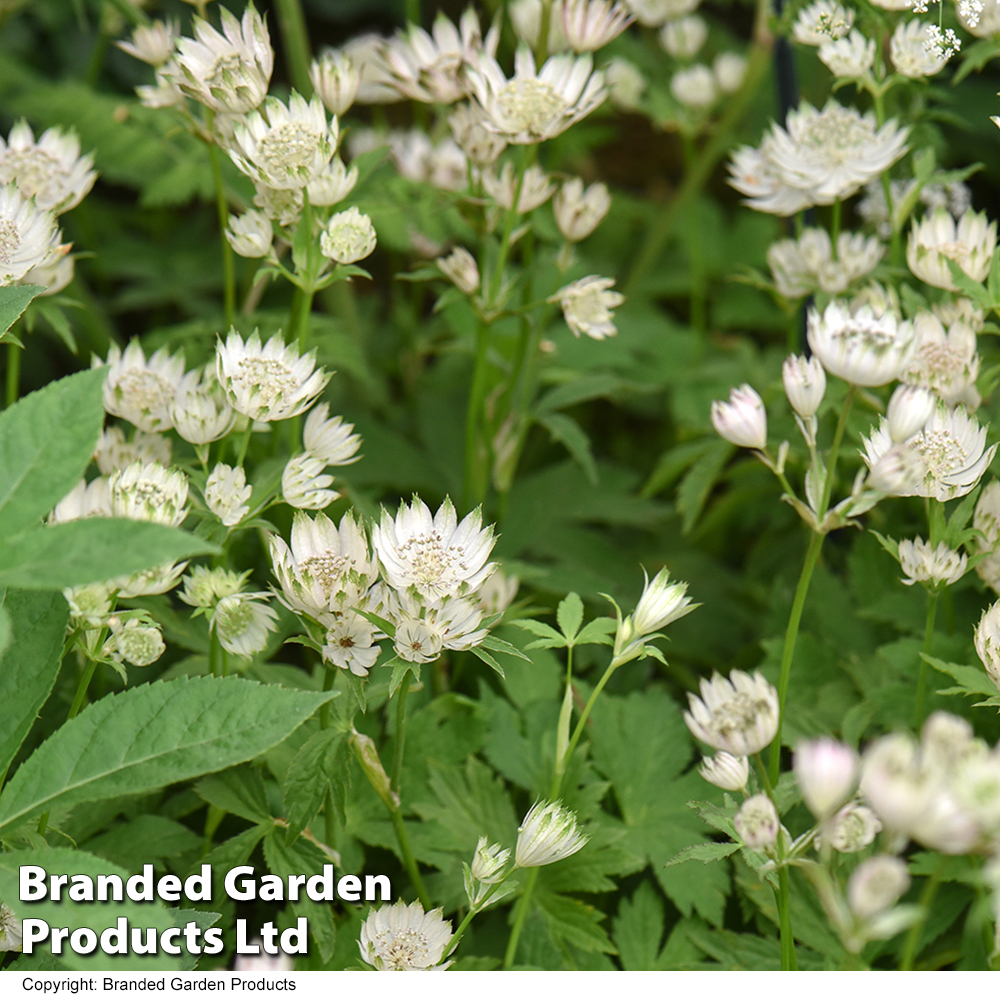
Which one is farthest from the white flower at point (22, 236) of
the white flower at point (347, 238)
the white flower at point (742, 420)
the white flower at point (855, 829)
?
the white flower at point (855, 829)

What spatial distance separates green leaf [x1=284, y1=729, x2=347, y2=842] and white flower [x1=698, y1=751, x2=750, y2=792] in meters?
0.36

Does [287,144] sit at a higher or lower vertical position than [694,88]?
lower

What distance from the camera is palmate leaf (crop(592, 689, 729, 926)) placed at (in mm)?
1238

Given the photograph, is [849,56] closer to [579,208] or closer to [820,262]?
[820,262]

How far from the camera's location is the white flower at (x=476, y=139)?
4.50 feet

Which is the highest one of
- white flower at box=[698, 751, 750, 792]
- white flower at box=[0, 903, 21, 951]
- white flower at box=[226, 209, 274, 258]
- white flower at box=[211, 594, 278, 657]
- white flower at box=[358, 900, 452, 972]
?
white flower at box=[226, 209, 274, 258]

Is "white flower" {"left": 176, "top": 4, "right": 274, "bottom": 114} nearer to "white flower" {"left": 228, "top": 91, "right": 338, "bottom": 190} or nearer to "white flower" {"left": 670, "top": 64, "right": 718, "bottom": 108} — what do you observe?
"white flower" {"left": 228, "top": 91, "right": 338, "bottom": 190}

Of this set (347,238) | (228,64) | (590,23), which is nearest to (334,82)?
(228,64)

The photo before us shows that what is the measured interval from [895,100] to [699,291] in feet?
2.09

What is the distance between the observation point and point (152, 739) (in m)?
0.89

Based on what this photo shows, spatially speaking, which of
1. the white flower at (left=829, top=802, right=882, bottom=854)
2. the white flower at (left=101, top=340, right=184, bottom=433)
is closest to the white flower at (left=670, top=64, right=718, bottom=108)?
the white flower at (left=101, top=340, right=184, bottom=433)

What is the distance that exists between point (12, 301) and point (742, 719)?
0.78m

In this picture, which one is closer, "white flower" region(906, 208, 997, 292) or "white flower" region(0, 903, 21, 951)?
"white flower" region(0, 903, 21, 951)
